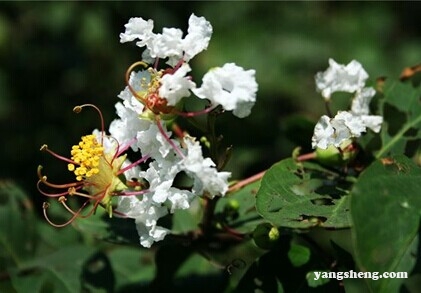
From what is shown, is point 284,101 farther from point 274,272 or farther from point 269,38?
point 274,272

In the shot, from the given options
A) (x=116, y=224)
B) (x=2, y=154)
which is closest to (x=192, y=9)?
(x=2, y=154)

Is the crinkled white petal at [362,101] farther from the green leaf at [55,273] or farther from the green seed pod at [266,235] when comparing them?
the green leaf at [55,273]

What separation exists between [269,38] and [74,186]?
2.20 metres

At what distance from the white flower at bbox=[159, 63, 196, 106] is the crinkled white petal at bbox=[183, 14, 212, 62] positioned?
4 centimetres

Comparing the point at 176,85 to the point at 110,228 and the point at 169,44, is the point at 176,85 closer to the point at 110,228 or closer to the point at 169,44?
the point at 169,44

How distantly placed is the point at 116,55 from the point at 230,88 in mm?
2472

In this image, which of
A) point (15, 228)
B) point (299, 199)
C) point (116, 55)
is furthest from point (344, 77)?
point (116, 55)

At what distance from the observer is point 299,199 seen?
1347 mm

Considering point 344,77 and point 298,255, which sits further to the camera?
point 344,77

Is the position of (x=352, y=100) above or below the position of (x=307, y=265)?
above

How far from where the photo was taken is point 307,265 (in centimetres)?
146

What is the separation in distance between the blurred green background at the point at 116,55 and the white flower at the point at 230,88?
1.90m

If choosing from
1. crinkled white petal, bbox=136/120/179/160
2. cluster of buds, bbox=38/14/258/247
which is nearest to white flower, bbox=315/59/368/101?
cluster of buds, bbox=38/14/258/247

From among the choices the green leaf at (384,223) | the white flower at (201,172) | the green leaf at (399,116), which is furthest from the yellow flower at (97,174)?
the green leaf at (399,116)
